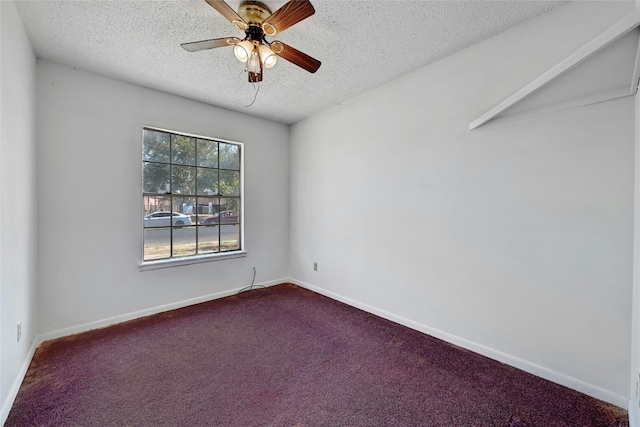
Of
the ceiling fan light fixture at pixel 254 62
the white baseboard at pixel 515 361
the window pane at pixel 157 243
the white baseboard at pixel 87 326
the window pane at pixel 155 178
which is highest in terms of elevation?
the ceiling fan light fixture at pixel 254 62

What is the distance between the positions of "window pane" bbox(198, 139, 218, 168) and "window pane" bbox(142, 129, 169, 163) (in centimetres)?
38

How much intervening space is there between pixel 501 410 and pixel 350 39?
283 centimetres

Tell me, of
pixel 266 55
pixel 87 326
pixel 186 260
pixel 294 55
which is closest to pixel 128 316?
pixel 87 326

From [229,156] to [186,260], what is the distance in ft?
4.94

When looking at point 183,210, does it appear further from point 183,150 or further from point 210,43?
point 210,43

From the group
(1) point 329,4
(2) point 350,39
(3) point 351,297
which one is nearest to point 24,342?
(3) point 351,297

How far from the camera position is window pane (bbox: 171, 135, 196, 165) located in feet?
10.5

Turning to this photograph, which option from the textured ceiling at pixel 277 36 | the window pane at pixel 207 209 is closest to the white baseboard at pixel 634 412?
the textured ceiling at pixel 277 36

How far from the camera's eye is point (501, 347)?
Result: 2.09 meters

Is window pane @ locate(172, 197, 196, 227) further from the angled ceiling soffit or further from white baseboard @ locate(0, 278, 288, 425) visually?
the angled ceiling soffit

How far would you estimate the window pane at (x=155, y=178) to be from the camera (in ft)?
9.84

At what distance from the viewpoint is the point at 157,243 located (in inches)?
122

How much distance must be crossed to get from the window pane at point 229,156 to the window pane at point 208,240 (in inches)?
34.5

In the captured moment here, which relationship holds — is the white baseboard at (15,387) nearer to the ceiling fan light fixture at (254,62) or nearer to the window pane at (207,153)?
the window pane at (207,153)
